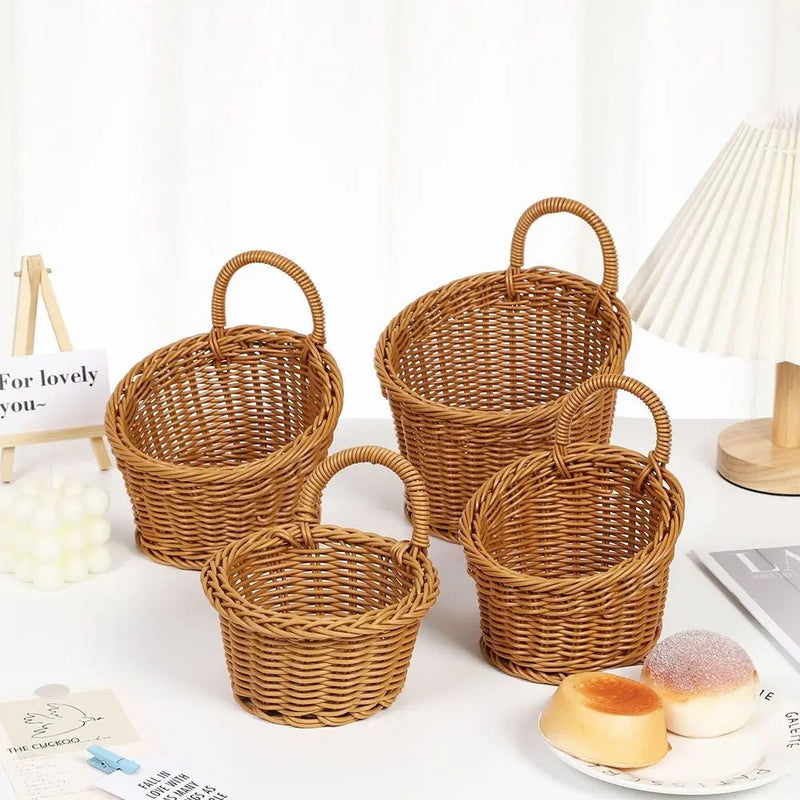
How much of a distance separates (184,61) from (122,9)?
0.50 feet

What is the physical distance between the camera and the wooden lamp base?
1639mm

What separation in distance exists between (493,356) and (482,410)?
0.14m

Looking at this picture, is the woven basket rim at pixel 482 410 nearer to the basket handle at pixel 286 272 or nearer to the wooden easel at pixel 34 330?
the basket handle at pixel 286 272

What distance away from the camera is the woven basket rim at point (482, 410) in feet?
4.73

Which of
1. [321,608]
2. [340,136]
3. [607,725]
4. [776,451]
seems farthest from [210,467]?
[340,136]

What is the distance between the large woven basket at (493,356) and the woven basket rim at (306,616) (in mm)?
290

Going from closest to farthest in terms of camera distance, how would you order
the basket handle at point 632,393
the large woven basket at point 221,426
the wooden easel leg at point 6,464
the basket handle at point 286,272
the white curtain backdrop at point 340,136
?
the basket handle at point 632,393, the large woven basket at point 221,426, the basket handle at point 286,272, the wooden easel leg at point 6,464, the white curtain backdrop at point 340,136

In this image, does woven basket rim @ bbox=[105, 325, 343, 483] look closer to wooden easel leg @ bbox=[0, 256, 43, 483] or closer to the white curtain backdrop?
wooden easel leg @ bbox=[0, 256, 43, 483]

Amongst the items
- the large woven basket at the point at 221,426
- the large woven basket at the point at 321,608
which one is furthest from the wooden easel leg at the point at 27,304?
the large woven basket at the point at 321,608

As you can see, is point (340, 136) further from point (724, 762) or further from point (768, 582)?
point (724, 762)

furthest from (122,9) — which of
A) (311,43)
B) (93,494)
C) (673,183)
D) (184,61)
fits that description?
(93,494)

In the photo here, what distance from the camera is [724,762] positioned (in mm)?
1032

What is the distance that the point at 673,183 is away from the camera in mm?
2793

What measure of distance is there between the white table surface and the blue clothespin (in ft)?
0.17
